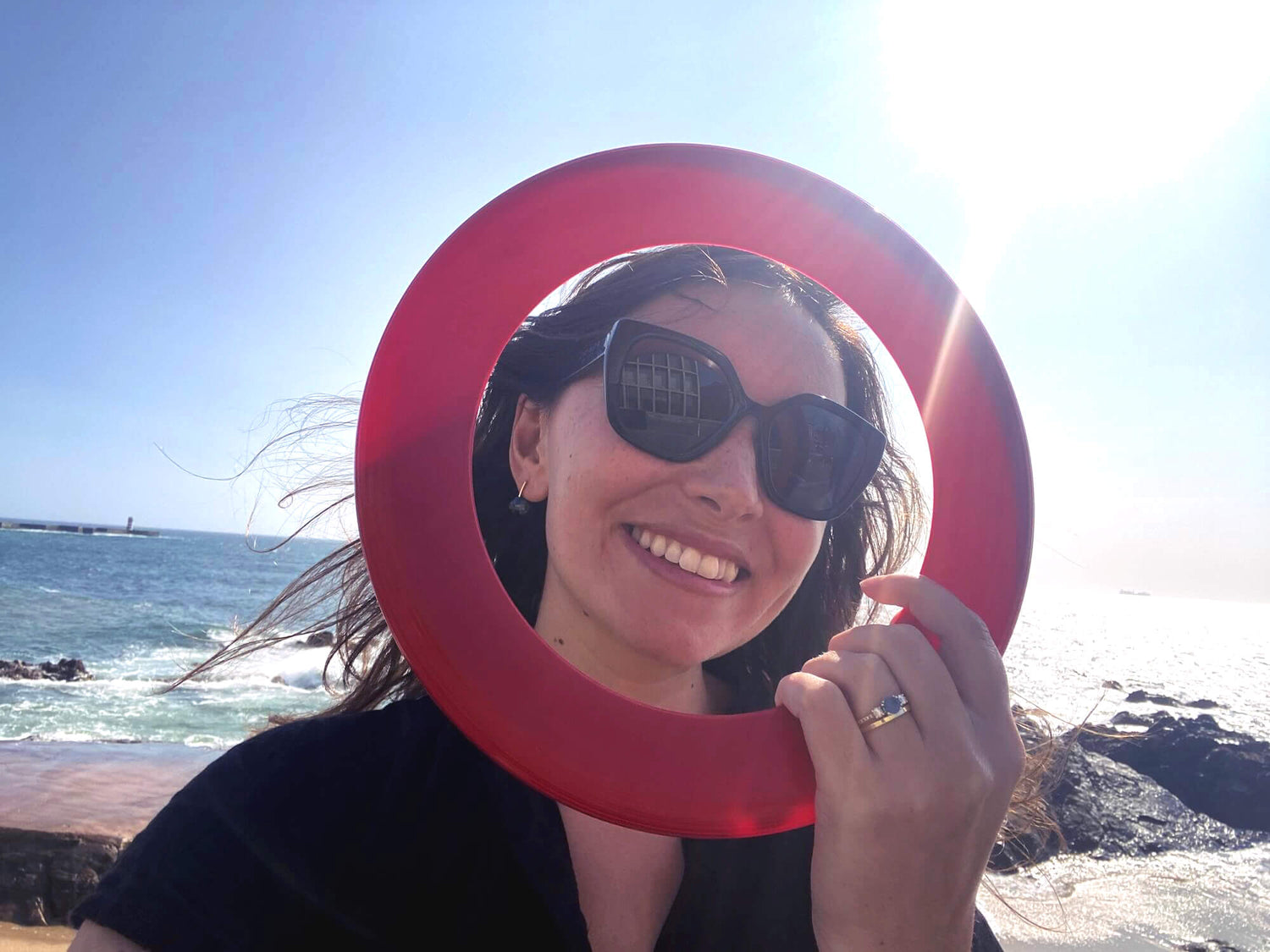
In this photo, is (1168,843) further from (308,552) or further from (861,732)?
(308,552)

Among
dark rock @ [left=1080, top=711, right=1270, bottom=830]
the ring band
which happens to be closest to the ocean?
dark rock @ [left=1080, top=711, right=1270, bottom=830]

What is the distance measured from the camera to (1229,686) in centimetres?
1773

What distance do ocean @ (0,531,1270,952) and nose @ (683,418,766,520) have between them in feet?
3.01

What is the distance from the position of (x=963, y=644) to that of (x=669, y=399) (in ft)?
2.11

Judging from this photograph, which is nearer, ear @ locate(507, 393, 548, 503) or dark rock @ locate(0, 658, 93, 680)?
ear @ locate(507, 393, 548, 503)

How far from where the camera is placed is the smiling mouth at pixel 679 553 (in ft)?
4.73

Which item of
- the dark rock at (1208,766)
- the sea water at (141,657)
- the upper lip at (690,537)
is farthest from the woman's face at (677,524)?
the dark rock at (1208,766)

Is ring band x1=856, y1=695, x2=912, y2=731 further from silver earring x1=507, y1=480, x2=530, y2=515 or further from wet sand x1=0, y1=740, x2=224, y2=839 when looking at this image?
wet sand x1=0, y1=740, x2=224, y2=839

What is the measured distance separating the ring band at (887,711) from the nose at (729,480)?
0.50 metres

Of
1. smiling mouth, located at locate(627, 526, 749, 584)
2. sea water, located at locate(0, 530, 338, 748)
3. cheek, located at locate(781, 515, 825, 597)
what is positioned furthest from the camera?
sea water, located at locate(0, 530, 338, 748)

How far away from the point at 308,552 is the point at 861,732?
217ft

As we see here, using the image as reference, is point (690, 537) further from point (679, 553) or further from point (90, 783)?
point (90, 783)

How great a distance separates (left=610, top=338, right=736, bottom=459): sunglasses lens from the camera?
145 centimetres

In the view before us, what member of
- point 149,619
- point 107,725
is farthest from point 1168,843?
point 149,619
